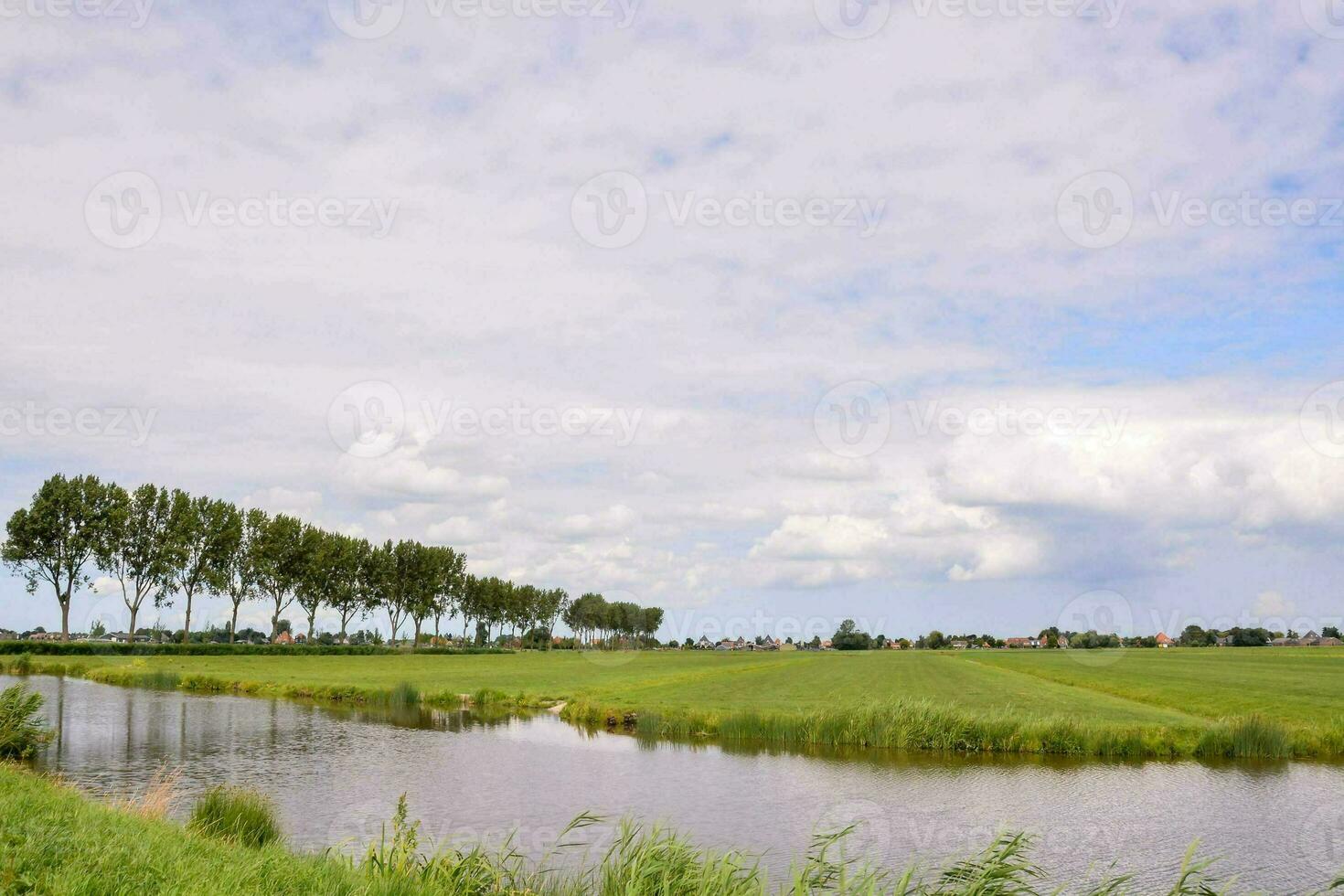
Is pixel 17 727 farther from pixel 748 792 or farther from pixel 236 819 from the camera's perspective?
pixel 748 792

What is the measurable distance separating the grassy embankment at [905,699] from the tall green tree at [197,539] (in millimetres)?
17780

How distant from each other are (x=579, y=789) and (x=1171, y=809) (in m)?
18.2

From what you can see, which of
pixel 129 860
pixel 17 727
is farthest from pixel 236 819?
pixel 17 727

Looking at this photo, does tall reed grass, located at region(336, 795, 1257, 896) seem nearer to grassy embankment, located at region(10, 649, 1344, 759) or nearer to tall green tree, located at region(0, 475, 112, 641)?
grassy embankment, located at region(10, 649, 1344, 759)

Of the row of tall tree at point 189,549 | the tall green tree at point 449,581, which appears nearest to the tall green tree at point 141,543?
the row of tall tree at point 189,549

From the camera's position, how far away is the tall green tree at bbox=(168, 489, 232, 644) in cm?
11294

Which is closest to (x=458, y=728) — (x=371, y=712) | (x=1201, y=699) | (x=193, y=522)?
(x=371, y=712)

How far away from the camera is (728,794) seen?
28719mm

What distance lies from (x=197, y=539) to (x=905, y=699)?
101 metres

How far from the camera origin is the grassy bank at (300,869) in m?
11.5

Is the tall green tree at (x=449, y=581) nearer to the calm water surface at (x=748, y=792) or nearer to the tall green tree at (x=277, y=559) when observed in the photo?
the tall green tree at (x=277, y=559)

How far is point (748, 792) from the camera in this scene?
95.8 feet

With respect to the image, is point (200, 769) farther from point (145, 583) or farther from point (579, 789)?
point (145, 583)

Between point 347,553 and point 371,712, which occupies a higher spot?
point 347,553
